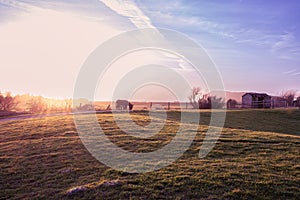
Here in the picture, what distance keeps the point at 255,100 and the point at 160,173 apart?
52.4 m

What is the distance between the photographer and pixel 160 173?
385 inches

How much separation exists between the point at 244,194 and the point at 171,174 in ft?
9.30

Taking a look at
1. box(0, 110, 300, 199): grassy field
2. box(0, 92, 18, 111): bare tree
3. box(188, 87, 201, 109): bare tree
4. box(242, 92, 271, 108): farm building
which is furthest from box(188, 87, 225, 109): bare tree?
box(0, 92, 18, 111): bare tree

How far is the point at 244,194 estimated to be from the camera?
7629mm

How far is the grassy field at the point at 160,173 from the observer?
7.99m

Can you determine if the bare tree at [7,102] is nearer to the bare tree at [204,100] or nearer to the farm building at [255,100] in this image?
the bare tree at [204,100]

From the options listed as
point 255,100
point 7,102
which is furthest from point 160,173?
point 7,102

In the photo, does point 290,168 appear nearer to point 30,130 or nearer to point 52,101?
point 30,130

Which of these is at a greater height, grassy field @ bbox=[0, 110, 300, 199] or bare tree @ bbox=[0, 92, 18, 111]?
bare tree @ bbox=[0, 92, 18, 111]

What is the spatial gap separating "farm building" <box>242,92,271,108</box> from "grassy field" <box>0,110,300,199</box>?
124 ft

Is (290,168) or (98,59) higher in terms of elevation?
(98,59)

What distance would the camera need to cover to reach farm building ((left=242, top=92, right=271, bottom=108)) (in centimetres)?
5194

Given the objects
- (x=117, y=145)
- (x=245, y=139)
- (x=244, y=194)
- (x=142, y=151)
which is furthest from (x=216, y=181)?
(x=245, y=139)

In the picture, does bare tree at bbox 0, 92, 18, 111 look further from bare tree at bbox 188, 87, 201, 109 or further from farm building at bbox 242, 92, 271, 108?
farm building at bbox 242, 92, 271, 108
